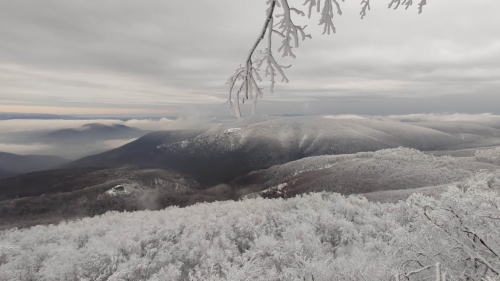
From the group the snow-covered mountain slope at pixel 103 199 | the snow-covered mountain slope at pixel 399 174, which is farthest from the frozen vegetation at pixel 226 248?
the snow-covered mountain slope at pixel 103 199

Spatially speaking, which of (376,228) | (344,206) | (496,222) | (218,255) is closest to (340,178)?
(344,206)

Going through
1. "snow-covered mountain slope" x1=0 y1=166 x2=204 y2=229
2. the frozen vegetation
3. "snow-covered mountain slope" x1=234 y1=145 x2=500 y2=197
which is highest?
the frozen vegetation

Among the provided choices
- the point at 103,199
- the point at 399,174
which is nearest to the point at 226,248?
the point at 399,174

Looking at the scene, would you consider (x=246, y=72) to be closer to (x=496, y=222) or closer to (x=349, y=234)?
(x=496, y=222)

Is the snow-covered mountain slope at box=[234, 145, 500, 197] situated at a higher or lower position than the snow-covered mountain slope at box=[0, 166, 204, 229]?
higher

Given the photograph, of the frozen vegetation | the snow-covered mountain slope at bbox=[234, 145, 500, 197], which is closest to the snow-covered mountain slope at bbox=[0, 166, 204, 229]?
the snow-covered mountain slope at bbox=[234, 145, 500, 197]

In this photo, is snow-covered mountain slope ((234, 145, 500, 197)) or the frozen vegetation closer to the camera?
the frozen vegetation

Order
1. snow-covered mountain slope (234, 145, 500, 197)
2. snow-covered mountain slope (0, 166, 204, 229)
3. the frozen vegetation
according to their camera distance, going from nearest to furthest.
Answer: the frozen vegetation
snow-covered mountain slope (234, 145, 500, 197)
snow-covered mountain slope (0, 166, 204, 229)

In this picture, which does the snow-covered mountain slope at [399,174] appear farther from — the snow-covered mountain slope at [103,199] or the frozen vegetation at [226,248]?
the snow-covered mountain slope at [103,199]

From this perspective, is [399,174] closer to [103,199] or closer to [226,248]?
[226,248]

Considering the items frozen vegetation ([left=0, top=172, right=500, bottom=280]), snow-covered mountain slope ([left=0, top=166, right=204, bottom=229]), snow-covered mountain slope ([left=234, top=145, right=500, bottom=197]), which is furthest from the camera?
snow-covered mountain slope ([left=0, top=166, right=204, bottom=229])

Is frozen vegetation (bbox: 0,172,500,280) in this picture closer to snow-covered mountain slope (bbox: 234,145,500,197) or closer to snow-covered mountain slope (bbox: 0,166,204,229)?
snow-covered mountain slope (bbox: 234,145,500,197)

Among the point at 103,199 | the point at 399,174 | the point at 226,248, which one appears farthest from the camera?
the point at 103,199
